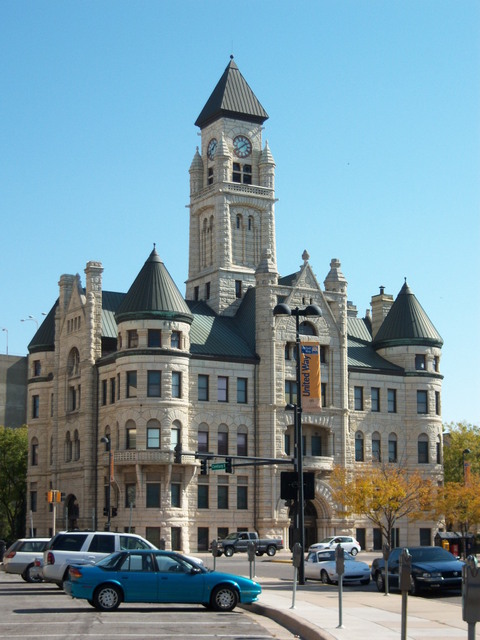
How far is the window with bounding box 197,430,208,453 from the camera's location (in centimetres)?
7881

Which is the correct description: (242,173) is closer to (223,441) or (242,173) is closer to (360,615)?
(223,441)

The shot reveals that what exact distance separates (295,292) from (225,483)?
14.9 m

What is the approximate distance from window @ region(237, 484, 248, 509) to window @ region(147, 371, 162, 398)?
9.38 m

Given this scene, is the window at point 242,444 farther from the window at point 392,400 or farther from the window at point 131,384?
the window at point 392,400

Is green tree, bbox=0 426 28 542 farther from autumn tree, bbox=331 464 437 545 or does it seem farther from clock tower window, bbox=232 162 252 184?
autumn tree, bbox=331 464 437 545

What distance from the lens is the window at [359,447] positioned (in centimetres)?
8606

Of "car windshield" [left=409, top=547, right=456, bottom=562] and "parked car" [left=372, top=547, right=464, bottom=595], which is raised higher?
"car windshield" [left=409, top=547, right=456, bottom=562]

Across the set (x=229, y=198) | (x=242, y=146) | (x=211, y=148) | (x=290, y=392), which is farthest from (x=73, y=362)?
(x=242, y=146)

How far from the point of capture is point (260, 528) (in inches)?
3127

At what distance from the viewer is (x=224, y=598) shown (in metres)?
27.4

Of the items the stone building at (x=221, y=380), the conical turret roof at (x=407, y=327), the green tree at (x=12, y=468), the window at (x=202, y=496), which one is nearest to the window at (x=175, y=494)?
the stone building at (x=221, y=380)

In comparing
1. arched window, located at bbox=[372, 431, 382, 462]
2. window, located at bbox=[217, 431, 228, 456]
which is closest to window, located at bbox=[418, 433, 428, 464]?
arched window, located at bbox=[372, 431, 382, 462]

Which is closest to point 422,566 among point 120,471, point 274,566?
point 274,566

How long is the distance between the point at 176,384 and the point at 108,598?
50858 millimetres
